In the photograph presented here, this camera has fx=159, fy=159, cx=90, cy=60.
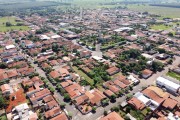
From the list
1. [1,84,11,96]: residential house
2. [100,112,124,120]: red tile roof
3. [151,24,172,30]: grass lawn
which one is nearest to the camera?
[100,112,124,120]: red tile roof

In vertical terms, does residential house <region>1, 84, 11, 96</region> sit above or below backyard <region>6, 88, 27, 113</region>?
above

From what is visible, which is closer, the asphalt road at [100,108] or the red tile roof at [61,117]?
the red tile roof at [61,117]

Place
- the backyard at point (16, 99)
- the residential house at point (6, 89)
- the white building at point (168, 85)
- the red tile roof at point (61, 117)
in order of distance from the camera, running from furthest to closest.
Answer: the white building at point (168, 85)
the residential house at point (6, 89)
the backyard at point (16, 99)
the red tile roof at point (61, 117)

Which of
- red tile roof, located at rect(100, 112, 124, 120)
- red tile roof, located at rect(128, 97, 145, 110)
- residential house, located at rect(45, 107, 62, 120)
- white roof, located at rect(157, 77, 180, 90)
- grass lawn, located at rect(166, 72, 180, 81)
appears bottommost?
residential house, located at rect(45, 107, 62, 120)

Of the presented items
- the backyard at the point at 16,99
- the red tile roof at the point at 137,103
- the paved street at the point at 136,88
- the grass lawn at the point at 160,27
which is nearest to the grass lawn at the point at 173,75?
the paved street at the point at 136,88

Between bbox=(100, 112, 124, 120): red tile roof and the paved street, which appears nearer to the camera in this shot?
bbox=(100, 112, 124, 120): red tile roof

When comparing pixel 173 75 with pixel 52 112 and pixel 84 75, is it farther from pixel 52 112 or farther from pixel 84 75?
pixel 52 112

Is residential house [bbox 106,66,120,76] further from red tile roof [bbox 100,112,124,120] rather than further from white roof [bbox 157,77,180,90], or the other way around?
red tile roof [bbox 100,112,124,120]

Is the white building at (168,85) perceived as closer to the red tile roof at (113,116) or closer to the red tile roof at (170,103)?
the red tile roof at (170,103)

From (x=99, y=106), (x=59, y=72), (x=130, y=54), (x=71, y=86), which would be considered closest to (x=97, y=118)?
(x=99, y=106)

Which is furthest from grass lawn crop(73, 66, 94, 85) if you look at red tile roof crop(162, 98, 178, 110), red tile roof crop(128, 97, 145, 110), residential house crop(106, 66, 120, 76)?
red tile roof crop(162, 98, 178, 110)
